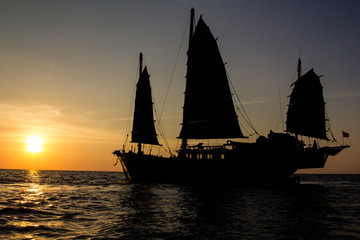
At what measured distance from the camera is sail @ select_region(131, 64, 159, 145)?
5344 centimetres

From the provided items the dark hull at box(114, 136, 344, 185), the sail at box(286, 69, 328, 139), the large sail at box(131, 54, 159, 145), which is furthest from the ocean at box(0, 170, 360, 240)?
the sail at box(286, 69, 328, 139)

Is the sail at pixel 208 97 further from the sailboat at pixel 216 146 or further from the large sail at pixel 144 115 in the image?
the large sail at pixel 144 115

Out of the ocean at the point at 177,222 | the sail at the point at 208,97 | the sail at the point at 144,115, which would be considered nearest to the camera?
the ocean at the point at 177,222

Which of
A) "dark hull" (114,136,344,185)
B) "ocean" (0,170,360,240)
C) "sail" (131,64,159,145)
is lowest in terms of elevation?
"ocean" (0,170,360,240)

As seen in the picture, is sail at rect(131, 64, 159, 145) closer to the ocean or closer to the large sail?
the large sail

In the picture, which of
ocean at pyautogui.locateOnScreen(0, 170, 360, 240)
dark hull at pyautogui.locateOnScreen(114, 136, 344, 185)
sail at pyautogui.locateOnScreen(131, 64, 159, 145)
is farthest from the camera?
sail at pyautogui.locateOnScreen(131, 64, 159, 145)

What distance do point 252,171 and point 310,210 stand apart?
2229 cm

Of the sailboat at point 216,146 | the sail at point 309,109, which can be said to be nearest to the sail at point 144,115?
the sailboat at point 216,146

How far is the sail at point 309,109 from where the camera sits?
59.2 metres

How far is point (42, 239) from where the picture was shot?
1413 centimetres

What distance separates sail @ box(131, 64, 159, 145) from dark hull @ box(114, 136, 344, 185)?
479 centimetres

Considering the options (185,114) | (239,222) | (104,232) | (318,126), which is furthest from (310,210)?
(318,126)

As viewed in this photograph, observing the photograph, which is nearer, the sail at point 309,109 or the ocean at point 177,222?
the ocean at point 177,222

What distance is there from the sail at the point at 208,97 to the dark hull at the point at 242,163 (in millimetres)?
2900
